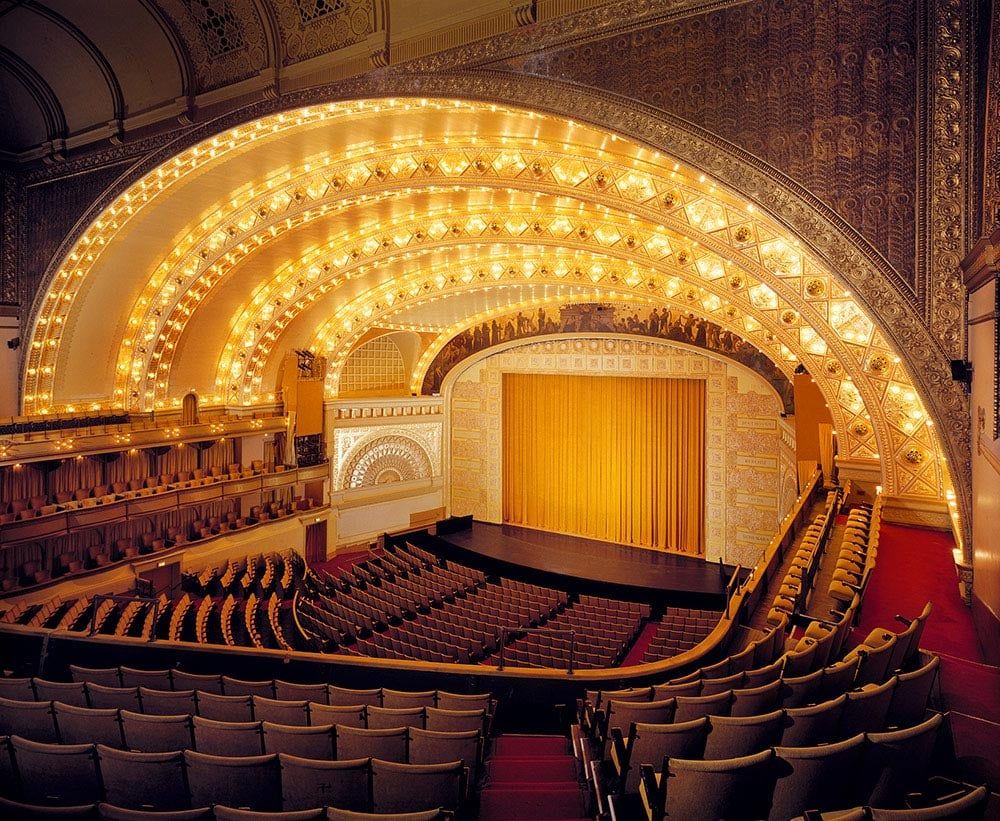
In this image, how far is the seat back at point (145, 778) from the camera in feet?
10.7

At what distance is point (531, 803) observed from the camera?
145 inches

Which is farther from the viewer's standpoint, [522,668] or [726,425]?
[726,425]

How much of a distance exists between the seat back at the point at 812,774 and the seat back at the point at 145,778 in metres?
2.85

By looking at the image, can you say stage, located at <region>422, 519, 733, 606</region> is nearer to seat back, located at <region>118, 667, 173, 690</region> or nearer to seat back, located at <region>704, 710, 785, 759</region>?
seat back, located at <region>118, 667, 173, 690</region>

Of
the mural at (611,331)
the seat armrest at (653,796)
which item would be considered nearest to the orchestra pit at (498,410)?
the seat armrest at (653,796)

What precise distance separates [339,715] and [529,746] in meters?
1.64

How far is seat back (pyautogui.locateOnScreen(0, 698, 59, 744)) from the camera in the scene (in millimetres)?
4035

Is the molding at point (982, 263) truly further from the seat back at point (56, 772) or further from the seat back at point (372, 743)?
the seat back at point (56, 772)

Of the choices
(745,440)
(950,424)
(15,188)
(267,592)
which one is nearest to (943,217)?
(950,424)

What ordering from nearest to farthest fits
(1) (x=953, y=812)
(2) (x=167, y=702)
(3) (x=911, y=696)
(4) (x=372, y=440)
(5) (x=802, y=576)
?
(1) (x=953, y=812) → (3) (x=911, y=696) → (2) (x=167, y=702) → (5) (x=802, y=576) → (4) (x=372, y=440)

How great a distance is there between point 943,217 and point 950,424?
1813mm

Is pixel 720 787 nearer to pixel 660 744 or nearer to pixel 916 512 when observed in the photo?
pixel 660 744

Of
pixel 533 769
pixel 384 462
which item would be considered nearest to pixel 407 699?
pixel 533 769

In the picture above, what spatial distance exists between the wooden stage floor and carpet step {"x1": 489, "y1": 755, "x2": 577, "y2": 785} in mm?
9645
